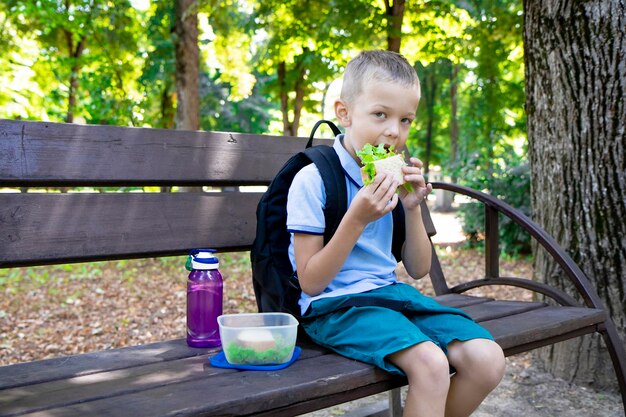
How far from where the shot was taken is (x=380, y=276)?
2.12 meters

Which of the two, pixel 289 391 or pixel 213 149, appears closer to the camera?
pixel 289 391

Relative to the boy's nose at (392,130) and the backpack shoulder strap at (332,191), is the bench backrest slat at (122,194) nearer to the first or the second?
the backpack shoulder strap at (332,191)

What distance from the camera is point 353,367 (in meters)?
1.71

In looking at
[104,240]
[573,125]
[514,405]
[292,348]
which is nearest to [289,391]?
[292,348]

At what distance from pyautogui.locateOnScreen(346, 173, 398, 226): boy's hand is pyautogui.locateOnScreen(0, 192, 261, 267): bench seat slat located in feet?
2.71

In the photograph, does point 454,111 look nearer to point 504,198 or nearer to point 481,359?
point 504,198

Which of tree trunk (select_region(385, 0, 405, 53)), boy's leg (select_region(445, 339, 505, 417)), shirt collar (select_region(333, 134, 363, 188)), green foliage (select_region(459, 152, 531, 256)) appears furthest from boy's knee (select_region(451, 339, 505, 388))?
green foliage (select_region(459, 152, 531, 256))

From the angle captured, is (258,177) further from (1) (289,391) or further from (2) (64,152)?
(1) (289,391)

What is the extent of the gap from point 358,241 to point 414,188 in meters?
0.25

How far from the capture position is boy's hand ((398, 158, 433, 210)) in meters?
1.95

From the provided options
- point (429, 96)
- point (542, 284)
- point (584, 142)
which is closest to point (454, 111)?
point (429, 96)

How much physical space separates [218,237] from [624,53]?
7.30ft

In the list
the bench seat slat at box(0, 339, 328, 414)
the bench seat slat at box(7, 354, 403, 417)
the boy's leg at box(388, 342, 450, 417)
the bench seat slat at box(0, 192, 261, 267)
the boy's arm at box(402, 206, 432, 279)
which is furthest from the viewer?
the boy's arm at box(402, 206, 432, 279)

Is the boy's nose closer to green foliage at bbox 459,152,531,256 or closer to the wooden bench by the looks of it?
the wooden bench
